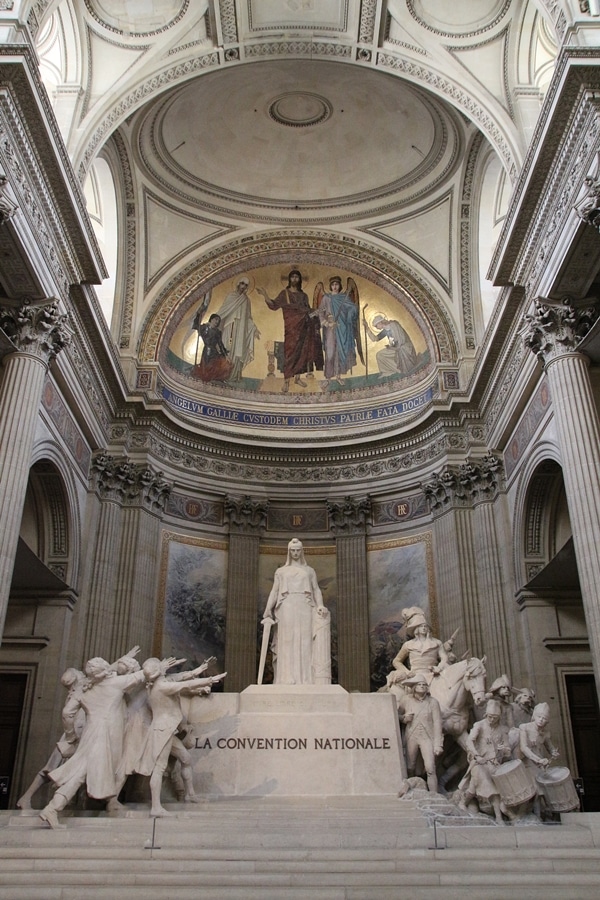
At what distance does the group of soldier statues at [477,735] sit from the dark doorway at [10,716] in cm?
763

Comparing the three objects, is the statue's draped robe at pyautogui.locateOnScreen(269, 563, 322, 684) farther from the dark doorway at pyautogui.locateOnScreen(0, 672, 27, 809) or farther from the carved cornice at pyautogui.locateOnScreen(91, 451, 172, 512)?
the carved cornice at pyautogui.locateOnScreen(91, 451, 172, 512)

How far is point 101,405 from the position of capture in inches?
684

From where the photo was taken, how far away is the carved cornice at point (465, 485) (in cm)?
1736

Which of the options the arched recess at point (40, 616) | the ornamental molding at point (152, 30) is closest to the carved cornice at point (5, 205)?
the arched recess at point (40, 616)

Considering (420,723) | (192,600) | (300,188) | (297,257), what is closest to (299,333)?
(297,257)

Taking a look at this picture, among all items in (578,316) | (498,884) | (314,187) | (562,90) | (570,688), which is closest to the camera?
(498,884)

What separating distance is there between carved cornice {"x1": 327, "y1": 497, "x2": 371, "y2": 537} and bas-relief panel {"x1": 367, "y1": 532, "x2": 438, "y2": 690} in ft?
2.21

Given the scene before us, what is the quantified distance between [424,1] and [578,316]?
7.40 meters

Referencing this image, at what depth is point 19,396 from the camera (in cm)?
1186

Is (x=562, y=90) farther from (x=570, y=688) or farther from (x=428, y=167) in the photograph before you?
(x=570, y=688)

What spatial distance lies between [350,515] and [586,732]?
7411mm

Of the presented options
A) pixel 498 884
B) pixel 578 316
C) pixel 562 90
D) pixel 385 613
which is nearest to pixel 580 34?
pixel 562 90

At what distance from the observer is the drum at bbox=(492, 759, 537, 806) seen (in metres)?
8.45

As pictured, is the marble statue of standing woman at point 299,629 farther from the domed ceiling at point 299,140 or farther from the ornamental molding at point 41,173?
the domed ceiling at point 299,140
